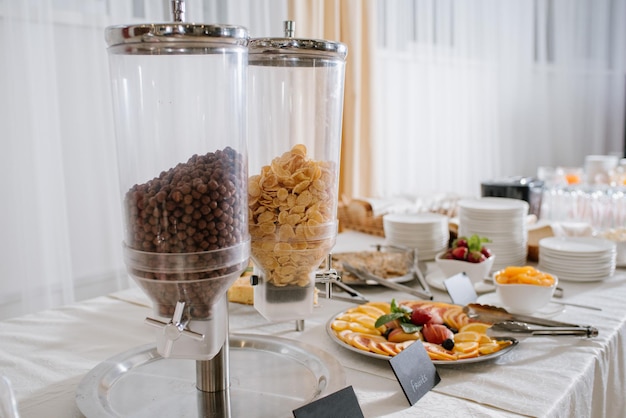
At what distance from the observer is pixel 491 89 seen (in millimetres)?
4859

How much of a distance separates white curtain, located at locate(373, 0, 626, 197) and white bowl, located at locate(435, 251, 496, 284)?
1317 millimetres

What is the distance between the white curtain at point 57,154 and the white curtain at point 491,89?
1.30 meters

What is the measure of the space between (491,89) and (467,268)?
3.67 meters

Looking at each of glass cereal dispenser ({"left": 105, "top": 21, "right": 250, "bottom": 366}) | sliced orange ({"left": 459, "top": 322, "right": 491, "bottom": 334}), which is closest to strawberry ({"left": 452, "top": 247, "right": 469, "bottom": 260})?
sliced orange ({"left": 459, "top": 322, "right": 491, "bottom": 334})

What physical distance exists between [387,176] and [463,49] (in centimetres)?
123

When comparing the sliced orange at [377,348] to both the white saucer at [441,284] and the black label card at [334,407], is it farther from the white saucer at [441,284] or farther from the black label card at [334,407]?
the white saucer at [441,284]

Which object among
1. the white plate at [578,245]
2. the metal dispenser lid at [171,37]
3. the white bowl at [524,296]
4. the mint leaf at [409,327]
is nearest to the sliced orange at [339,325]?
the mint leaf at [409,327]

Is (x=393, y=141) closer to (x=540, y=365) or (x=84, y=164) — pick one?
(x=84, y=164)

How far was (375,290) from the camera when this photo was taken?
1.51 m

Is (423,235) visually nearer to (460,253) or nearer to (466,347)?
(460,253)

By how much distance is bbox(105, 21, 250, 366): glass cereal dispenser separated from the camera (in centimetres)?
70

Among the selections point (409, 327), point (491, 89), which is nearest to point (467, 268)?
point (409, 327)

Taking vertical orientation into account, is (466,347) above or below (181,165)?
below

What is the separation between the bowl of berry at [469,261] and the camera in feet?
4.85
